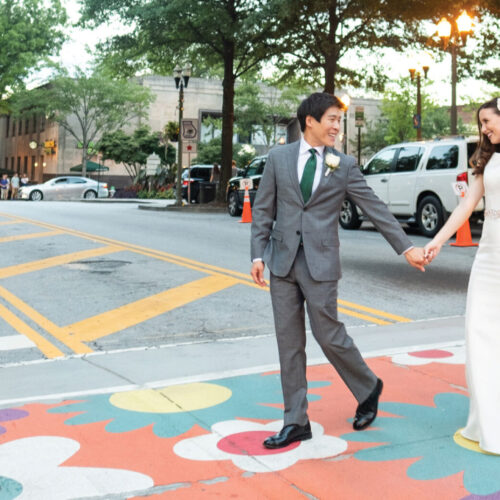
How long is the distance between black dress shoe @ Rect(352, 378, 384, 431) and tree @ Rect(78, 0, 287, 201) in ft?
68.9

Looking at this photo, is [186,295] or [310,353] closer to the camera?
[310,353]

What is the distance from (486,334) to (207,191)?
27.5 meters

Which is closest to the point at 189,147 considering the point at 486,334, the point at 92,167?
the point at 486,334

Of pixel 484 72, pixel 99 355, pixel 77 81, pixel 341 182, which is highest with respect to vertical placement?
pixel 77 81

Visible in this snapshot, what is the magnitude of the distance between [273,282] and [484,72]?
23443 mm

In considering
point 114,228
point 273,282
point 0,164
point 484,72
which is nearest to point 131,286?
point 273,282

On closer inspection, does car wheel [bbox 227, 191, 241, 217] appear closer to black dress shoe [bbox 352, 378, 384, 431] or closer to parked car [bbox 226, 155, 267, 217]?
parked car [bbox 226, 155, 267, 217]

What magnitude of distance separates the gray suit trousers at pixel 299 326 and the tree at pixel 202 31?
20.9m

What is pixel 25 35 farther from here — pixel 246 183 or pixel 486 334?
pixel 486 334

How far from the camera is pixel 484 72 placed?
1003 inches

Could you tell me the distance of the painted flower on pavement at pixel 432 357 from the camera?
5.78 m

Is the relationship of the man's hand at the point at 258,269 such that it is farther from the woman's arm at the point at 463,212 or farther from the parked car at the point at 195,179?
the parked car at the point at 195,179

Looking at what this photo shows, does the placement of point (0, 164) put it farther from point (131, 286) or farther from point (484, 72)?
point (131, 286)

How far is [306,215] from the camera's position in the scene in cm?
402
